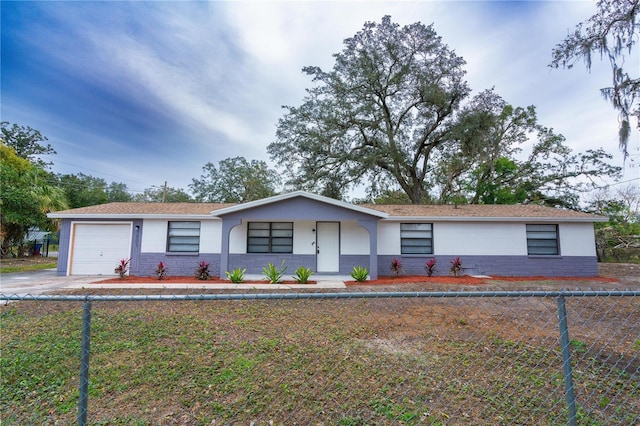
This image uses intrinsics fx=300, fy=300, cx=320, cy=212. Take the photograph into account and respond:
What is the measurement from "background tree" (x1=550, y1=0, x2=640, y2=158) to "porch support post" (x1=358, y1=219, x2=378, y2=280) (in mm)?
7389

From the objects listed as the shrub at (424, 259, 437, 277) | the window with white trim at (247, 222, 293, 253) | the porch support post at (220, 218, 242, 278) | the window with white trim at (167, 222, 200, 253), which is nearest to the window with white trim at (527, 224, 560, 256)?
the shrub at (424, 259, 437, 277)

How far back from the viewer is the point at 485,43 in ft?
43.7

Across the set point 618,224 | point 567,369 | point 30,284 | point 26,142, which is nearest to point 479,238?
point 567,369

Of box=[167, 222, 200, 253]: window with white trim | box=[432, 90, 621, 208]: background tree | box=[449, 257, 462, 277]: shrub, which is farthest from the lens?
box=[432, 90, 621, 208]: background tree

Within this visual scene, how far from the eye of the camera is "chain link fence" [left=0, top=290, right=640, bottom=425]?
113 inches

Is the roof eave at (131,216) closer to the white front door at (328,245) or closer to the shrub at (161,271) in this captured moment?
the shrub at (161,271)

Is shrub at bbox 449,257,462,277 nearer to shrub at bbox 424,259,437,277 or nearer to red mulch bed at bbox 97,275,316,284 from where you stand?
shrub at bbox 424,259,437,277

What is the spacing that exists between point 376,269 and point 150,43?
13337 millimetres

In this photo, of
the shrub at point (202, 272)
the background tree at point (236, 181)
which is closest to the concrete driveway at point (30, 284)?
the shrub at point (202, 272)

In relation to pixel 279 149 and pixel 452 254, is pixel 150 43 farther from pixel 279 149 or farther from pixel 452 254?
pixel 452 254

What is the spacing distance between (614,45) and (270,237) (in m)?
12.0

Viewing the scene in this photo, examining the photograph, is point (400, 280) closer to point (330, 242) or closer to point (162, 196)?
point (330, 242)

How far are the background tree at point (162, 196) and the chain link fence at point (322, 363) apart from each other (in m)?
28.9

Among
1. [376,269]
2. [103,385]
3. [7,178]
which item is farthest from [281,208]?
[7,178]
